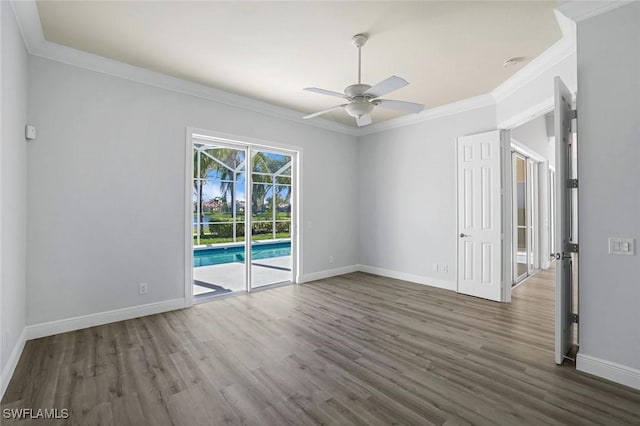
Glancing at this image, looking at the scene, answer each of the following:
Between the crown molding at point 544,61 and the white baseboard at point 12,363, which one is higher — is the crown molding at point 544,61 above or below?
above

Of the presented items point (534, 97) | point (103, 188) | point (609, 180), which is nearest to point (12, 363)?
point (103, 188)

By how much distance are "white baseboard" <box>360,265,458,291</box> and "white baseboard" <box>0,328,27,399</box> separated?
5163 mm

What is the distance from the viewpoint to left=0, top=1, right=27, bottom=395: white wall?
7.11 feet

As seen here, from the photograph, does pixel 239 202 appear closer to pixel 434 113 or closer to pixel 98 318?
pixel 98 318

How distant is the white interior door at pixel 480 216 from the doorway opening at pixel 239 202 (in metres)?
2.84

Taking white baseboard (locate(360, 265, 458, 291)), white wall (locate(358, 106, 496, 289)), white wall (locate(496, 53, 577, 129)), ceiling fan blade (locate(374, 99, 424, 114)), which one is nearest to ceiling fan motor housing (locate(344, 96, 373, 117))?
ceiling fan blade (locate(374, 99, 424, 114))

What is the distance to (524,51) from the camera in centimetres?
318

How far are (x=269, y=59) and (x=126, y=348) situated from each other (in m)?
3.36

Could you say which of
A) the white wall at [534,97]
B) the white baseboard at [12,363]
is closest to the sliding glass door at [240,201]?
the white baseboard at [12,363]

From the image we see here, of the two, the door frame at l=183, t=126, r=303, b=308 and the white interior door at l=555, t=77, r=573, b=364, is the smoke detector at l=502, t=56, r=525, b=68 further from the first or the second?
the door frame at l=183, t=126, r=303, b=308

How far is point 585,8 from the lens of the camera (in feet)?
7.68

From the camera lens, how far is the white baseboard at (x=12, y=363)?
2.13m

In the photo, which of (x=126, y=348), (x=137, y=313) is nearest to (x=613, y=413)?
(x=126, y=348)

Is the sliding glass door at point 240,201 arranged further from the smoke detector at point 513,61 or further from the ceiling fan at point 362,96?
the smoke detector at point 513,61
